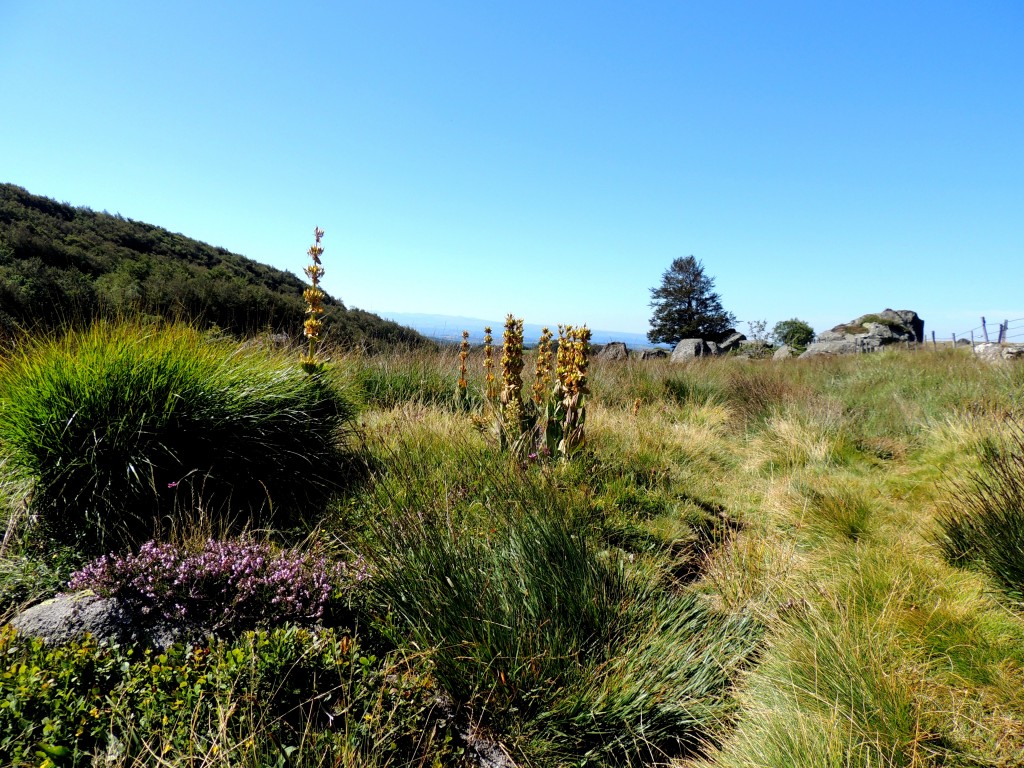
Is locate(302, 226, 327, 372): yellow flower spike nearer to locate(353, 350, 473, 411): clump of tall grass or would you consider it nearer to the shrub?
locate(353, 350, 473, 411): clump of tall grass

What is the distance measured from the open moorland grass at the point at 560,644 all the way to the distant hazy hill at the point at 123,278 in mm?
7291

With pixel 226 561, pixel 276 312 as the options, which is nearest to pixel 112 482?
pixel 226 561

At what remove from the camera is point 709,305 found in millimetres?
37656

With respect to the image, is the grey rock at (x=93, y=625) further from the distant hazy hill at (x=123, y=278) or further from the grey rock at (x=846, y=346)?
the grey rock at (x=846, y=346)

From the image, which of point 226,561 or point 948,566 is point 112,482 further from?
point 948,566

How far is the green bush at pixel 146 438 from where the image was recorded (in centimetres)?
289

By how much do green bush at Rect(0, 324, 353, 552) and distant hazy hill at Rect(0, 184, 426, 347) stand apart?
5.41 meters

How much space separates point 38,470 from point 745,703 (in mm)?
3731

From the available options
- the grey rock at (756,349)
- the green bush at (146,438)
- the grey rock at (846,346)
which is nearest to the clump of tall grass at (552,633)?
the green bush at (146,438)

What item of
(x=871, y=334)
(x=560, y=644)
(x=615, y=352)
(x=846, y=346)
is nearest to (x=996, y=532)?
(x=560, y=644)

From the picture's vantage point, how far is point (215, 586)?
7.31 ft

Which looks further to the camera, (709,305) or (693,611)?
(709,305)

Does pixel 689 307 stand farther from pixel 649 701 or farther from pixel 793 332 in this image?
pixel 649 701

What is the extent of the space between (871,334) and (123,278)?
27013 mm
